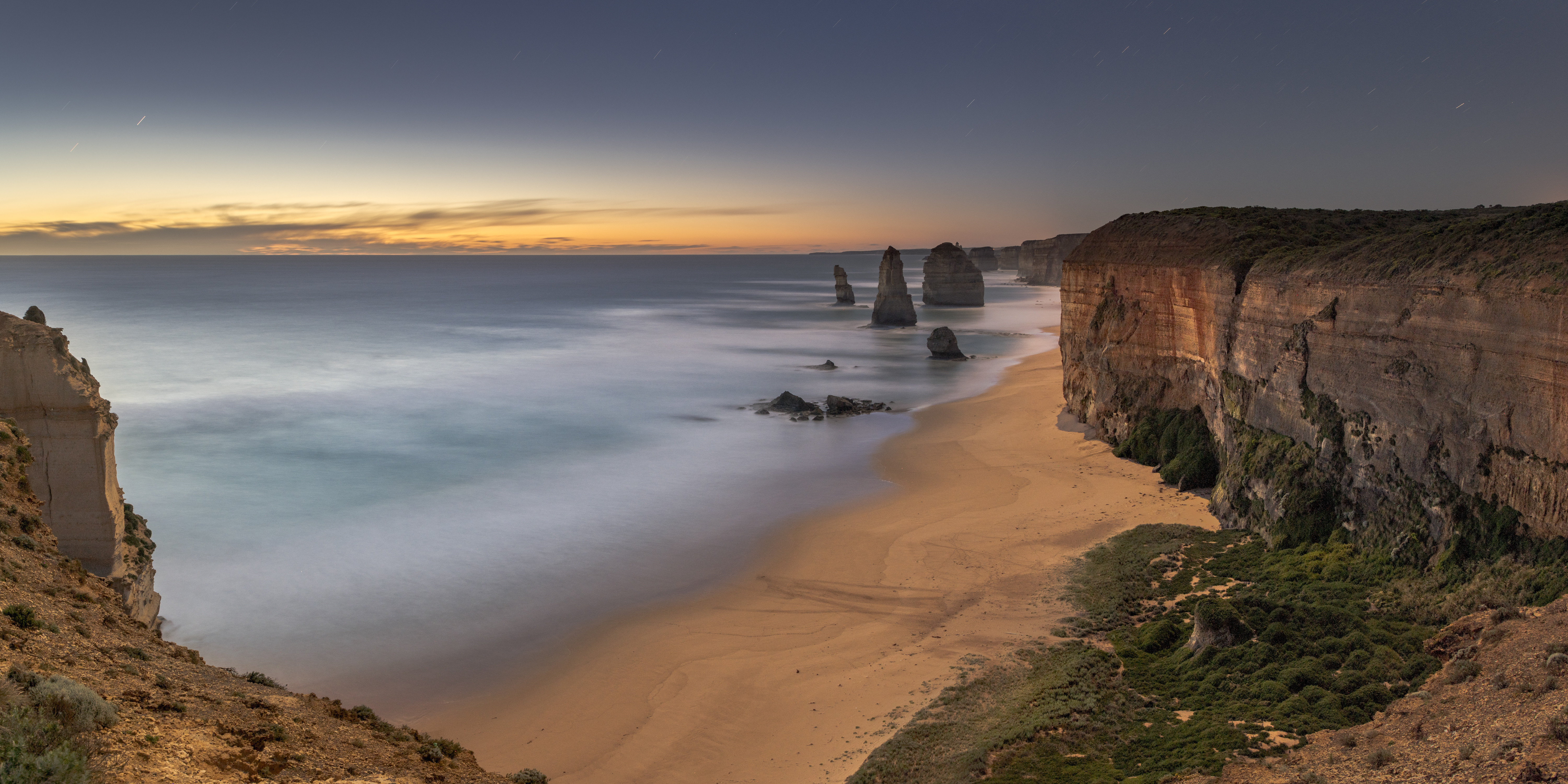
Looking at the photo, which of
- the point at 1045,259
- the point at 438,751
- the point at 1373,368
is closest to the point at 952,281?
the point at 1045,259

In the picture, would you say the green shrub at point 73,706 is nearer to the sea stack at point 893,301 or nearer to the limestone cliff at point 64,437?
the limestone cliff at point 64,437

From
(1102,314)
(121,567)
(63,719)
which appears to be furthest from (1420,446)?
(121,567)

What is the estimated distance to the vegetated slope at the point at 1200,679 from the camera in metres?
10.8

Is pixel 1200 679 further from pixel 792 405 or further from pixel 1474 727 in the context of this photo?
pixel 792 405

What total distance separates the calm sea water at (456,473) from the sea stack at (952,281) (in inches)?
1013

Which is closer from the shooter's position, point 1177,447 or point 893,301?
point 1177,447

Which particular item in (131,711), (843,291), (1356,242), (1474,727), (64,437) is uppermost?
(843,291)

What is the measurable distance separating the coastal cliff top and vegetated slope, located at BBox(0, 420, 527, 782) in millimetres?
15901

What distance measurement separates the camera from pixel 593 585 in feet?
66.0

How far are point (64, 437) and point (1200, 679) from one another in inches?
636

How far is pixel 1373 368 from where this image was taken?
1602 centimetres

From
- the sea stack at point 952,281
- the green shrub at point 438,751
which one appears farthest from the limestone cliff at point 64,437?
the sea stack at point 952,281

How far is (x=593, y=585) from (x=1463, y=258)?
58.8 ft

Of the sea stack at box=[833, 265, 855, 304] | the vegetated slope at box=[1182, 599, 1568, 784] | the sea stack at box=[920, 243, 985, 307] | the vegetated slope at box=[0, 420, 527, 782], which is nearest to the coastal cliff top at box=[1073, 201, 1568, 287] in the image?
the vegetated slope at box=[1182, 599, 1568, 784]
